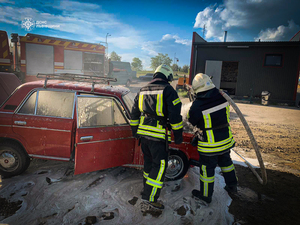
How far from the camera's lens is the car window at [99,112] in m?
3.37

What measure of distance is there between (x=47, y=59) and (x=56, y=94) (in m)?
9.43

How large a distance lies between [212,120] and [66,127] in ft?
7.81

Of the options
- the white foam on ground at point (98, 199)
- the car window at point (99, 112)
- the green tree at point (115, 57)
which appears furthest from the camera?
the green tree at point (115, 57)

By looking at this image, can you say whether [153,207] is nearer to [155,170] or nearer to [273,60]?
[155,170]

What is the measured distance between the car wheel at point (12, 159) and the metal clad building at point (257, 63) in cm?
1472

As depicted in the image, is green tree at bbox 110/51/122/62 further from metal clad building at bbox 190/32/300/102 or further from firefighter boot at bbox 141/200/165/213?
firefighter boot at bbox 141/200/165/213

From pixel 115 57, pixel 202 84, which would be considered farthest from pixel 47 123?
pixel 115 57

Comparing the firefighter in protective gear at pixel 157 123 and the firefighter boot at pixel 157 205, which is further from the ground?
the firefighter in protective gear at pixel 157 123

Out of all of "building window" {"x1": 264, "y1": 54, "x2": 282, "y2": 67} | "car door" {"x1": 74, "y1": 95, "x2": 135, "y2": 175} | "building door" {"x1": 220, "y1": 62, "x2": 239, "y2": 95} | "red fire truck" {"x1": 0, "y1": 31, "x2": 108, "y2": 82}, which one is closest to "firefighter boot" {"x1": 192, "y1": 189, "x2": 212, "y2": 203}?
"car door" {"x1": 74, "y1": 95, "x2": 135, "y2": 175}

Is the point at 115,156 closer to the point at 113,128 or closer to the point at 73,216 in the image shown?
the point at 113,128

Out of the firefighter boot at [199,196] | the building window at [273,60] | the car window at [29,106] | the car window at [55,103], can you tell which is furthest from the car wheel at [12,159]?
the building window at [273,60]

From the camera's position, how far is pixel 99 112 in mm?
3549

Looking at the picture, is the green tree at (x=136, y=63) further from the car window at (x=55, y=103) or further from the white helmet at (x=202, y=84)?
the white helmet at (x=202, y=84)

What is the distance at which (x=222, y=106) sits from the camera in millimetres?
3008
